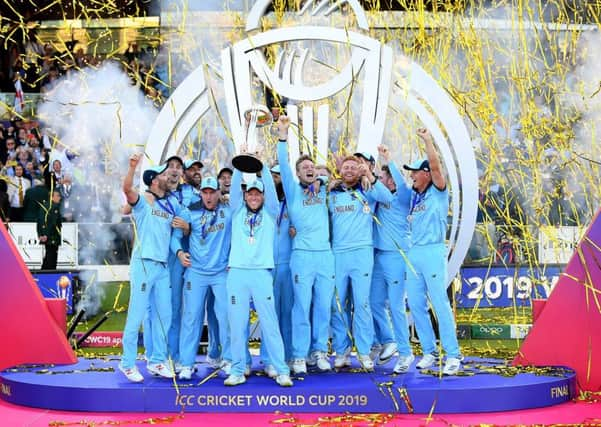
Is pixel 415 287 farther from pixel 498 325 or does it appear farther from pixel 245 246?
pixel 498 325

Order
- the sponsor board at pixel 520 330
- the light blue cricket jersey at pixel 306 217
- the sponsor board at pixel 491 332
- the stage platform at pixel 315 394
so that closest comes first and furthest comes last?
the stage platform at pixel 315 394
the light blue cricket jersey at pixel 306 217
the sponsor board at pixel 520 330
the sponsor board at pixel 491 332

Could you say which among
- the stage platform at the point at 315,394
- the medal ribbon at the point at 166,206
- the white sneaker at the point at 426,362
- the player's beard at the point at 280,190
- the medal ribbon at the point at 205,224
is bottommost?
the stage platform at the point at 315,394

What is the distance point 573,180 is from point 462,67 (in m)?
A: 2.78

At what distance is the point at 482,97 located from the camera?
14.0 meters

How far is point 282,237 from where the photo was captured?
7.67 metres

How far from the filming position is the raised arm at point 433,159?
7.15 metres

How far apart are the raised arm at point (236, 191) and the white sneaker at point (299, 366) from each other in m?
1.37

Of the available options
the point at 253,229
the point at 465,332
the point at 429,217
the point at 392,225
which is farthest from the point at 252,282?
the point at 465,332

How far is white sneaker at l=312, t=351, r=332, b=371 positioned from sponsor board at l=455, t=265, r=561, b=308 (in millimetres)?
4240

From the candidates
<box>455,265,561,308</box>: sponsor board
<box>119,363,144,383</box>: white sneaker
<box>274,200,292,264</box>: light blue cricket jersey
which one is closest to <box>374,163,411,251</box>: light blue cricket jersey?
<box>274,200,292,264</box>: light blue cricket jersey

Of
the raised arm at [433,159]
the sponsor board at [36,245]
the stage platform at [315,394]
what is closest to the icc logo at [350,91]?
the raised arm at [433,159]

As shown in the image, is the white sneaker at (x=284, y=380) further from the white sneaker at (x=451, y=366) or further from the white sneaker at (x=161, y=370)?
the white sneaker at (x=451, y=366)

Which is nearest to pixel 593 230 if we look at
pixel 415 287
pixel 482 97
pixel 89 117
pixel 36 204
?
pixel 415 287

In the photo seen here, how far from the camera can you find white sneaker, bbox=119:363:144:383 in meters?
7.08
